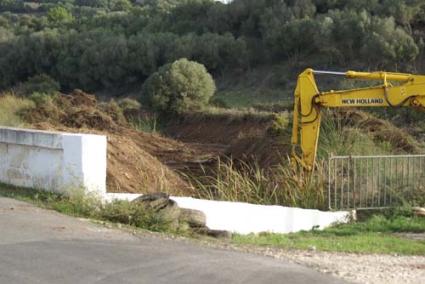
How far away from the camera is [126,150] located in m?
19.5

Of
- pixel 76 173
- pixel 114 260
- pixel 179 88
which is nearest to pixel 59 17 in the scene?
pixel 179 88

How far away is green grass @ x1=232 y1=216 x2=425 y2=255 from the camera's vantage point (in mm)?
12680

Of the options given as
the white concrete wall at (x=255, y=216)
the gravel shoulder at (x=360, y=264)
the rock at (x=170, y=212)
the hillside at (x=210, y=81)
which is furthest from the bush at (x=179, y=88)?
the gravel shoulder at (x=360, y=264)

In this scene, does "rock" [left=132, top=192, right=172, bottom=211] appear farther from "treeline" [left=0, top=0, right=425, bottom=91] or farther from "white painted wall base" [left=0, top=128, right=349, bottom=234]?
"treeline" [left=0, top=0, right=425, bottom=91]

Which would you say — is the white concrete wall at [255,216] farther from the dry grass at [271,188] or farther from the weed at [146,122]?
the weed at [146,122]

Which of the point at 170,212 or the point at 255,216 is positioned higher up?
the point at 170,212

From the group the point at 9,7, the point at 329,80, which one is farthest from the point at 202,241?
the point at 9,7

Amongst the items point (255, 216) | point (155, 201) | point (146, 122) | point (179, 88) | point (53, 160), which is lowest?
point (255, 216)

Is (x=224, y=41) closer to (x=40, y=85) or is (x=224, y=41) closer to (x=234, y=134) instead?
(x=40, y=85)

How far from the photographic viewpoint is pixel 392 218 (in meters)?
19.0

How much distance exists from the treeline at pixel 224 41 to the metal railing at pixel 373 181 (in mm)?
30185

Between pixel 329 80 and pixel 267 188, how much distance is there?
32.3 metres

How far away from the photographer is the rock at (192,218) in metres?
12.5

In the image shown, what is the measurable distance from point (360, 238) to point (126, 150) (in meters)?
6.86
